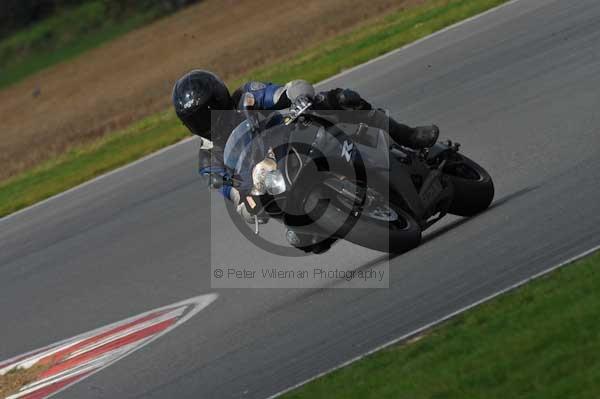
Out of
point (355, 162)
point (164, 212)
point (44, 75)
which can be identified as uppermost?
point (355, 162)

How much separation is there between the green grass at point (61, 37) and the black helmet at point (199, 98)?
34.9m

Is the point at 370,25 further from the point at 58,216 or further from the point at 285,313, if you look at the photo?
the point at 285,313

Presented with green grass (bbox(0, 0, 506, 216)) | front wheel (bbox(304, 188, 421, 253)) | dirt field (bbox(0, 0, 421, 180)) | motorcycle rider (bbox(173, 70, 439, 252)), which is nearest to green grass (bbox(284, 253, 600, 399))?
front wheel (bbox(304, 188, 421, 253))

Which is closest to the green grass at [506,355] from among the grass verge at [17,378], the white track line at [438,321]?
the white track line at [438,321]

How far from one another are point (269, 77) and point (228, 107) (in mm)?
10485

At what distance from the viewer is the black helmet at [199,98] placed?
7770mm

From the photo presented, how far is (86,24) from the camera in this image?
1842 inches

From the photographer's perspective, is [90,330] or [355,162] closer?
[355,162]

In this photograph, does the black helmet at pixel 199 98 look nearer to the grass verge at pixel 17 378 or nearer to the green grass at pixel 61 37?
the grass verge at pixel 17 378

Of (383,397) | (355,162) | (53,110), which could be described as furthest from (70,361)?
(53,110)

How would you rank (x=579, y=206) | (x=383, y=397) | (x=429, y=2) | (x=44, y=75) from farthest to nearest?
(x=44, y=75) → (x=429, y=2) → (x=579, y=206) → (x=383, y=397)

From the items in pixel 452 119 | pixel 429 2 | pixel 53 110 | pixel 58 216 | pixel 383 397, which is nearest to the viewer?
pixel 383 397

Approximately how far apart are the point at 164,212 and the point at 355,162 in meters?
4.50

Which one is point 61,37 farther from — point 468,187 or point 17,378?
point 468,187
